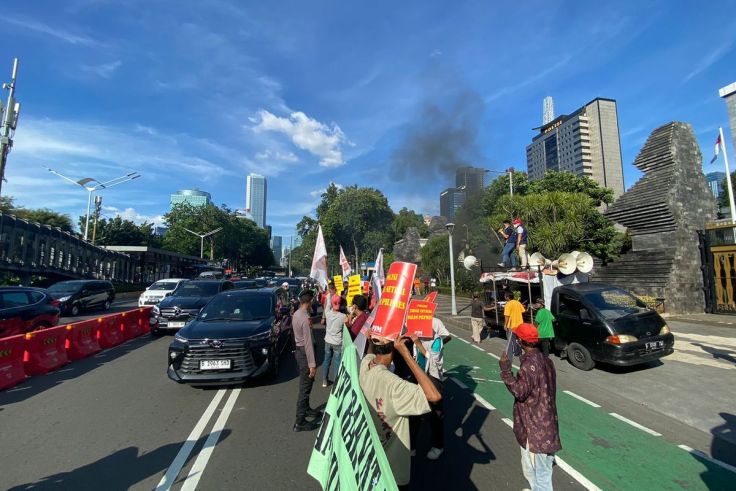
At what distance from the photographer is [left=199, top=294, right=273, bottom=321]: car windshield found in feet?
24.5

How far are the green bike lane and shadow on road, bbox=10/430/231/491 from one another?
4400 millimetres

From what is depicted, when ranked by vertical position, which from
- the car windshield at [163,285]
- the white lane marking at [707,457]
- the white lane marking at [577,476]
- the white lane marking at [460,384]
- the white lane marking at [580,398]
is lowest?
the white lane marking at [707,457]

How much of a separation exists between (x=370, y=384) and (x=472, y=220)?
38.1 m

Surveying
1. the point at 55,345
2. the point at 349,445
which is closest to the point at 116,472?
the point at 349,445

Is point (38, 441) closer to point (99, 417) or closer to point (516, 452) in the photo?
point (99, 417)

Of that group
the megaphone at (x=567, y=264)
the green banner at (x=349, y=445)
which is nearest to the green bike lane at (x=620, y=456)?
the green banner at (x=349, y=445)

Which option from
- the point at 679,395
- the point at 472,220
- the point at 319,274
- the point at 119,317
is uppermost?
the point at 472,220

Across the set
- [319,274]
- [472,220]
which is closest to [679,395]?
[319,274]

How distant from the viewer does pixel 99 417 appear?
17.6ft

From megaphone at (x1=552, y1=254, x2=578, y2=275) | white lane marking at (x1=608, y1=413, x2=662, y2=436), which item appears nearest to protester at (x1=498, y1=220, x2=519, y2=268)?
megaphone at (x1=552, y1=254, x2=578, y2=275)

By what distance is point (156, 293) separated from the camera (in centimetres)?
1611

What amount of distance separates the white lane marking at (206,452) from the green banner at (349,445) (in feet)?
5.79

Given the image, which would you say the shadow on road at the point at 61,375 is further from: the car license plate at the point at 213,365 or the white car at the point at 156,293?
the white car at the point at 156,293

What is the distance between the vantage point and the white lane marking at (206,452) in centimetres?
367
